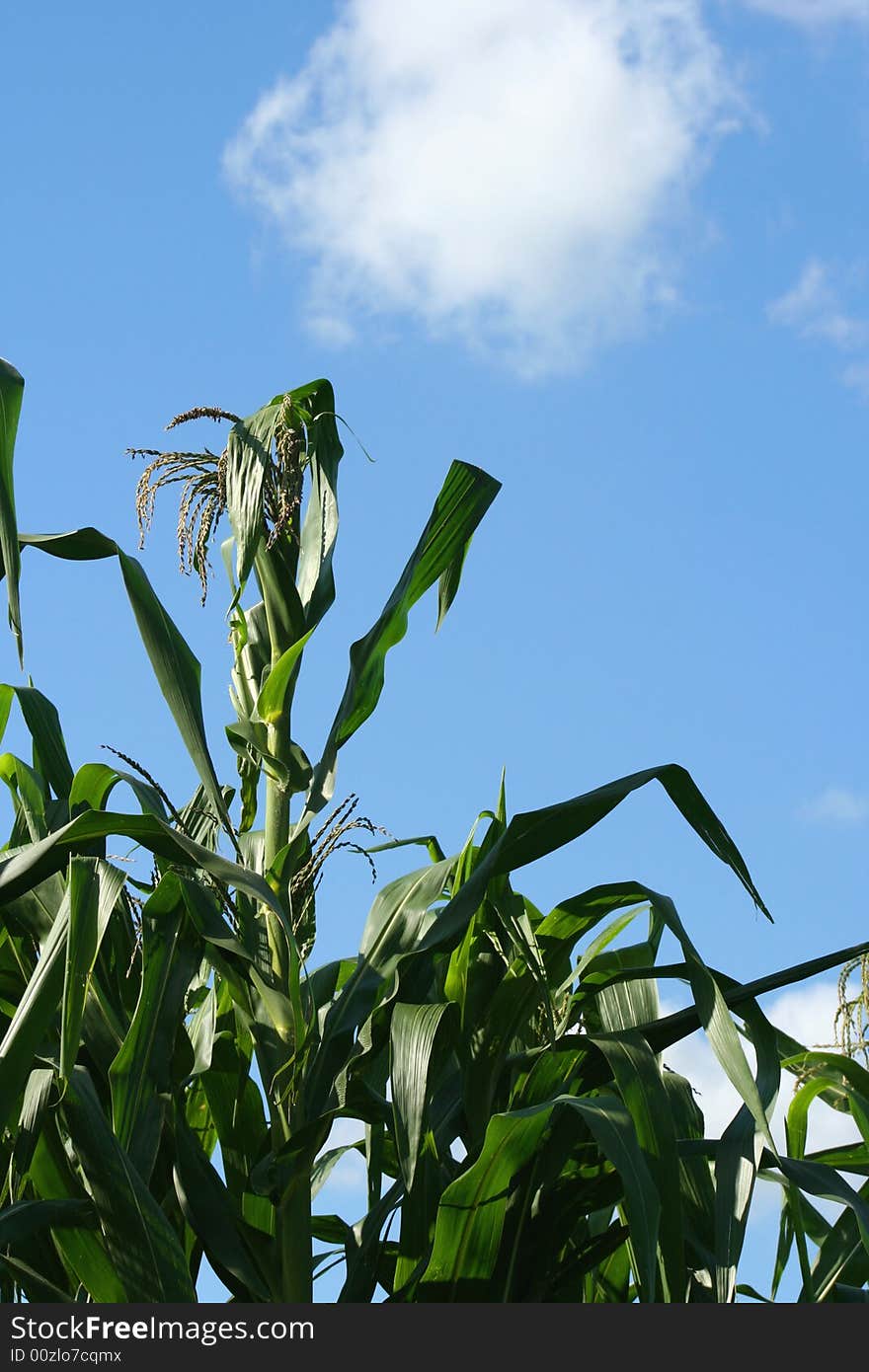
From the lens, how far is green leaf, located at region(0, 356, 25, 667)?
1.50m

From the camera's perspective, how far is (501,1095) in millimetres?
1712

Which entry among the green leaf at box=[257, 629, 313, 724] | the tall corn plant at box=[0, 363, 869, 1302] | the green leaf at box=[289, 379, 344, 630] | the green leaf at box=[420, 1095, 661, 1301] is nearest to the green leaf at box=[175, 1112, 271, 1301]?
the tall corn plant at box=[0, 363, 869, 1302]

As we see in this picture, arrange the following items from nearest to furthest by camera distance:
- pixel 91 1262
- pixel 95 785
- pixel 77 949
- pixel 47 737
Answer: pixel 77 949 < pixel 91 1262 < pixel 95 785 < pixel 47 737

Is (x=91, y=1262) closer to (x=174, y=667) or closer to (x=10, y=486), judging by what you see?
(x=174, y=667)

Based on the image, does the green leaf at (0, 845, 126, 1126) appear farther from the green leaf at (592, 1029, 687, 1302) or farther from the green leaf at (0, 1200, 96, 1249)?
the green leaf at (592, 1029, 687, 1302)

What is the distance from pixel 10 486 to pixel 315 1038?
0.73 meters

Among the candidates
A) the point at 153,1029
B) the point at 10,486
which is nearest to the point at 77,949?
the point at 153,1029

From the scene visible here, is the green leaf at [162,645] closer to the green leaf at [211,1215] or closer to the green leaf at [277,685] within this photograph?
the green leaf at [277,685]

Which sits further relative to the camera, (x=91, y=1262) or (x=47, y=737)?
(x=47, y=737)

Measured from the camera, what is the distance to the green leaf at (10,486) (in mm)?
1497

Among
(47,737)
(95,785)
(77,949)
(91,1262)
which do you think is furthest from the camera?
(47,737)

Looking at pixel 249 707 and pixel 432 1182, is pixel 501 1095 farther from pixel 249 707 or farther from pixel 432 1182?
pixel 249 707

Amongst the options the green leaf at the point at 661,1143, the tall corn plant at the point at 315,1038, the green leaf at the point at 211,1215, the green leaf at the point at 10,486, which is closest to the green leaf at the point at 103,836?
the tall corn plant at the point at 315,1038

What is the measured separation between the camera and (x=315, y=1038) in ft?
5.39
